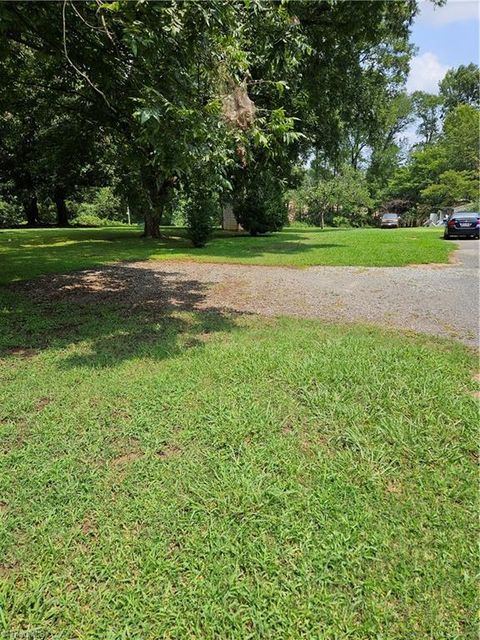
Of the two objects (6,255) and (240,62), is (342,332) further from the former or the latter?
(6,255)

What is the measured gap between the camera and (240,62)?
3863 millimetres

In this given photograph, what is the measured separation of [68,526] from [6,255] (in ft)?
39.1

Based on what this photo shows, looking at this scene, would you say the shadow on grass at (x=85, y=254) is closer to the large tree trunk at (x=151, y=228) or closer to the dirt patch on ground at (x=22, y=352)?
the large tree trunk at (x=151, y=228)

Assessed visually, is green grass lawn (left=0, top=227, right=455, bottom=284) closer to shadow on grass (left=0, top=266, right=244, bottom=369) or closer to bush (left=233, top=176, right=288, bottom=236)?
shadow on grass (left=0, top=266, right=244, bottom=369)

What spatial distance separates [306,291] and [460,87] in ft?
193

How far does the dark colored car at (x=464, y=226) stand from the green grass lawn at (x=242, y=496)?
1589 centimetres

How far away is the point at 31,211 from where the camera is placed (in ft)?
94.8

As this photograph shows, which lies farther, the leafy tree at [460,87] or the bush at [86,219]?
the leafy tree at [460,87]

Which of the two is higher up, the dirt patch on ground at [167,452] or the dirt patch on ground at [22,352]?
the dirt patch on ground at [22,352]

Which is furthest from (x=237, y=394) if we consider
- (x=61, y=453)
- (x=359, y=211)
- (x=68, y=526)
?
(x=359, y=211)

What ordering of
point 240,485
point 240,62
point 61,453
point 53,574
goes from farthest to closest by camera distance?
point 240,62 < point 61,453 < point 240,485 < point 53,574

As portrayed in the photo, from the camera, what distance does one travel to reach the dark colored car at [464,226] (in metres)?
17.1

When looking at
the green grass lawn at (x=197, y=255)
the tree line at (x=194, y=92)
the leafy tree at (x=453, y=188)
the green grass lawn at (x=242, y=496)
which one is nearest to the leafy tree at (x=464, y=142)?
the leafy tree at (x=453, y=188)

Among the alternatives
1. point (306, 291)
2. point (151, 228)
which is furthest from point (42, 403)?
point (151, 228)
